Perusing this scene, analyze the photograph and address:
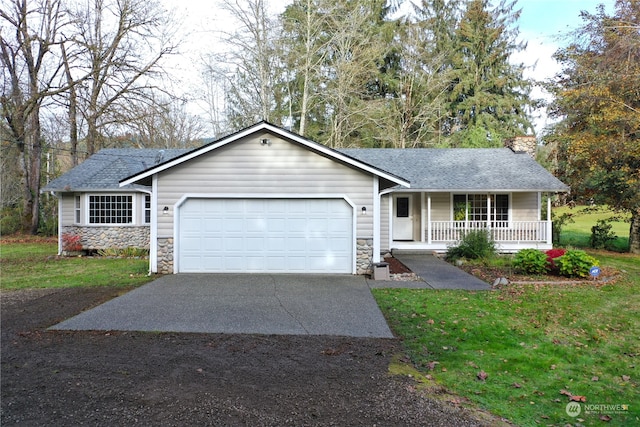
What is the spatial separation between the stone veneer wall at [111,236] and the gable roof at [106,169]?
1.63 meters

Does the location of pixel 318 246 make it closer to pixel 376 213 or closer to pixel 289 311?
pixel 376 213

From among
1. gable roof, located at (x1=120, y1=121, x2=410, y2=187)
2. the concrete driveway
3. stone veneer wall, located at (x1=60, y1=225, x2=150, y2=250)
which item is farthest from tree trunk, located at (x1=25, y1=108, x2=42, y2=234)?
the concrete driveway

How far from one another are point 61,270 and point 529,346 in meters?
12.7

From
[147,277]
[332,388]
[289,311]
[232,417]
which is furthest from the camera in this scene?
[147,277]

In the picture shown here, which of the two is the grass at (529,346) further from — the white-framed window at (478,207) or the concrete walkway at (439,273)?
the white-framed window at (478,207)

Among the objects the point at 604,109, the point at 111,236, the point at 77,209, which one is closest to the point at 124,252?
the point at 111,236

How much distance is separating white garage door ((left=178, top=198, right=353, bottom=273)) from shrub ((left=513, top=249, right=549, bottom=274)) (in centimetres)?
484

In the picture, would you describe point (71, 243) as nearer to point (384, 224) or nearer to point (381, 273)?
point (384, 224)

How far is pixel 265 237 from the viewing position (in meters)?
10.9

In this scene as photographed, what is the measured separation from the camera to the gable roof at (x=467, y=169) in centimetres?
1492

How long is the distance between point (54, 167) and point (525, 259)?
Answer: 32.1 metres

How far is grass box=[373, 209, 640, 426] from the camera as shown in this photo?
153 inches

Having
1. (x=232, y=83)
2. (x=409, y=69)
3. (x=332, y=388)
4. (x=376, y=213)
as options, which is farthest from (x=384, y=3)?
(x=332, y=388)

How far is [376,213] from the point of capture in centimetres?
1068
